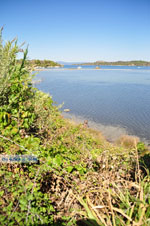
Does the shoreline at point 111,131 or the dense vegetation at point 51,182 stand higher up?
the dense vegetation at point 51,182

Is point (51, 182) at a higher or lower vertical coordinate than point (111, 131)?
higher

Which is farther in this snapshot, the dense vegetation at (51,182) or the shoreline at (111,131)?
the shoreline at (111,131)

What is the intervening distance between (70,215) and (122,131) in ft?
33.6

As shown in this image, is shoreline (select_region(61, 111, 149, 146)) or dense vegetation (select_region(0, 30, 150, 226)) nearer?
dense vegetation (select_region(0, 30, 150, 226))

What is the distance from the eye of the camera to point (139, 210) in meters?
1.70

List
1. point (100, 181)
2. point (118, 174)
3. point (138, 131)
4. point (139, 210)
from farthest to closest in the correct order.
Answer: point (138, 131), point (118, 174), point (100, 181), point (139, 210)

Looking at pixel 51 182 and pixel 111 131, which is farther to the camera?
pixel 111 131

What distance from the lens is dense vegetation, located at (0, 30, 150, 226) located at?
180 cm

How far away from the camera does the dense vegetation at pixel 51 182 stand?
5.90ft

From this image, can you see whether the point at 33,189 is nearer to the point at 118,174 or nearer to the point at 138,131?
the point at 118,174

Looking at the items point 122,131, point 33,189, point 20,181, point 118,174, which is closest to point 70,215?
point 33,189

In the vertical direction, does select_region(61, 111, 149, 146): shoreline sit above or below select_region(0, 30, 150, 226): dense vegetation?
below

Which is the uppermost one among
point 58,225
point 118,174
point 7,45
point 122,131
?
point 7,45

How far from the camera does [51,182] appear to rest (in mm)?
2457
